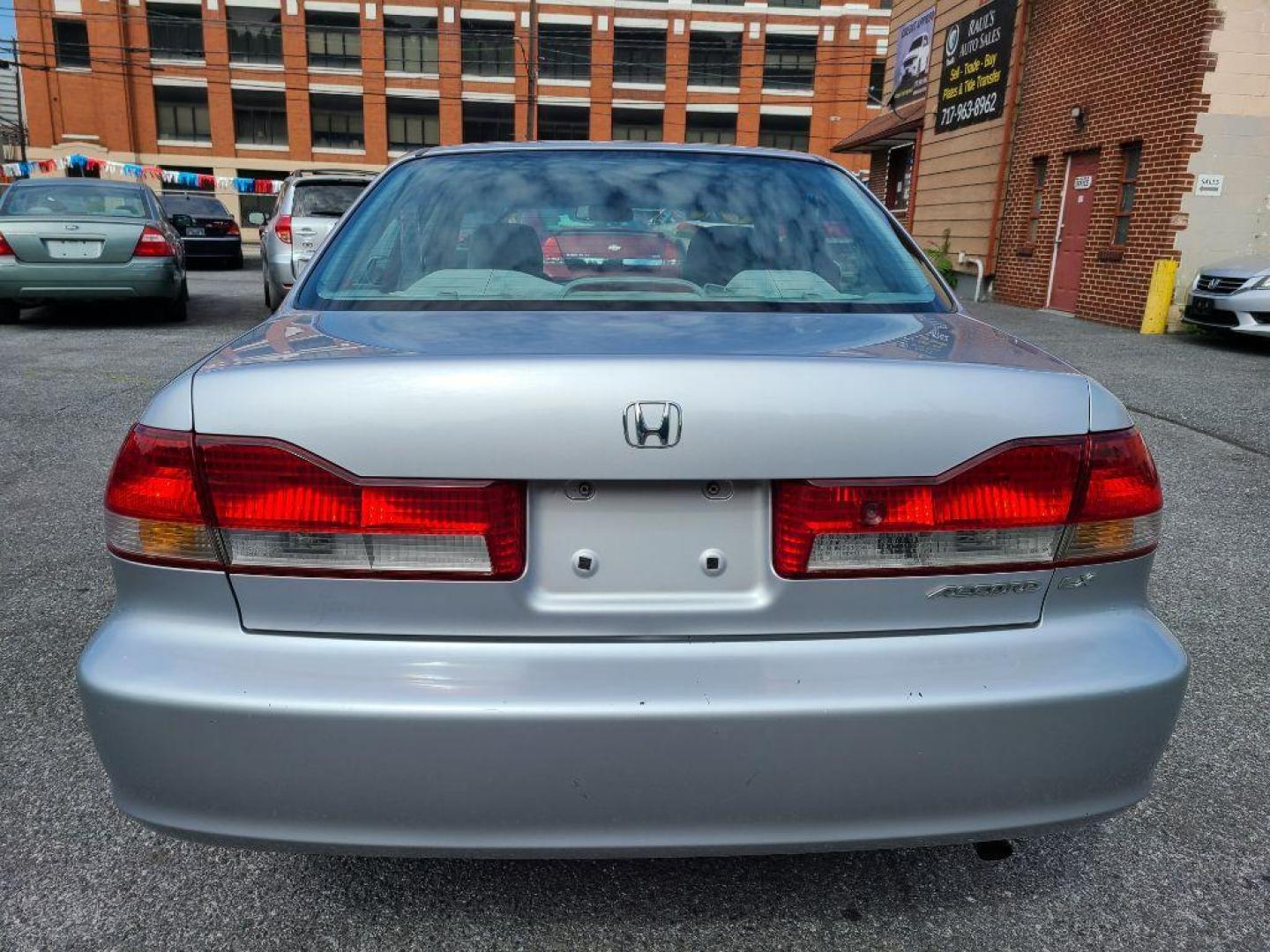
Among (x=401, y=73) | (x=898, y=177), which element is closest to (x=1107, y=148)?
(x=898, y=177)

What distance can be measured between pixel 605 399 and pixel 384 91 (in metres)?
49.9

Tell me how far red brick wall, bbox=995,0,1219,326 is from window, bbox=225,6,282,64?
133 feet

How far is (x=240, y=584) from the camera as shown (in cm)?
158

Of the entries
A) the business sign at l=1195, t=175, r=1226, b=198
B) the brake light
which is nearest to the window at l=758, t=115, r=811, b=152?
the business sign at l=1195, t=175, r=1226, b=198

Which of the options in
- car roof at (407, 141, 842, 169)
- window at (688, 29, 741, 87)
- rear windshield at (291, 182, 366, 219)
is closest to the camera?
car roof at (407, 141, 842, 169)

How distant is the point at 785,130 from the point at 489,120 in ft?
48.9

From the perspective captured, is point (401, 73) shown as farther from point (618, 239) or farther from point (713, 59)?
point (618, 239)

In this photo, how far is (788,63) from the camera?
48750 mm

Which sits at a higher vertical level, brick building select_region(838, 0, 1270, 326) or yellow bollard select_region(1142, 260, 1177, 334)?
brick building select_region(838, 0, 1270, 326)

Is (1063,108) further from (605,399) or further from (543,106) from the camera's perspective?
(543,106)

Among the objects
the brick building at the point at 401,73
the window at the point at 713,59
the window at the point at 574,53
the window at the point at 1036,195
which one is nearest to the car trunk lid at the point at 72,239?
the window at the point at 1036,195

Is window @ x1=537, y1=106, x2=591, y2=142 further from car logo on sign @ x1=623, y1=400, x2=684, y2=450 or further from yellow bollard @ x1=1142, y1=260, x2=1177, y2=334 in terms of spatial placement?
car logo on sign @ x1=623, y1=400, x2=684, y2=450

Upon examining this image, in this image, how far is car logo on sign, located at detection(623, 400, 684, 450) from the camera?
4.94ft

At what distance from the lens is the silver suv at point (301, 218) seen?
1112 cm
